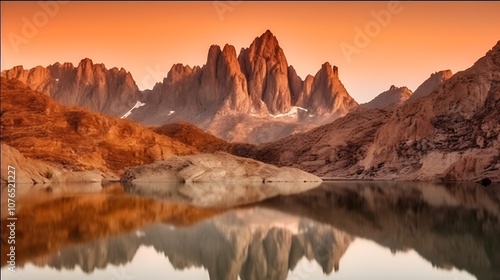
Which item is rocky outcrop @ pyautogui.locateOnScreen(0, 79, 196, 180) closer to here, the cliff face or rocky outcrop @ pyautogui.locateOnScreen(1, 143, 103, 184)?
rocky outcrop @ pyautogui.locateOnScreen(1, 143, 103, 184)

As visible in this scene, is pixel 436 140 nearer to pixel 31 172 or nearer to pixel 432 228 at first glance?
pixel 31 172

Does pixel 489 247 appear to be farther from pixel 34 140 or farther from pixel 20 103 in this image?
pixel 20 103

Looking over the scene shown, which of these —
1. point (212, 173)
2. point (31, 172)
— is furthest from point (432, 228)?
point (212, 173)

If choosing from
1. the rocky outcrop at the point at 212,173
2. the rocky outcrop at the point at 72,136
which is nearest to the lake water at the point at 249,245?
the rocky outcrop at the point at 212,173

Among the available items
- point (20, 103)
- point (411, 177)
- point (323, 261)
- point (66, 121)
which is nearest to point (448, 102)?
point (411, 177)

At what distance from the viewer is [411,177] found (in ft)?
345

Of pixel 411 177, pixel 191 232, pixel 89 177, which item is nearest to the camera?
pixel 191 232

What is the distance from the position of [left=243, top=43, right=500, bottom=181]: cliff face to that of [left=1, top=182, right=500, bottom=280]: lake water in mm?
65845

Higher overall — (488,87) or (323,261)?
(488,87)

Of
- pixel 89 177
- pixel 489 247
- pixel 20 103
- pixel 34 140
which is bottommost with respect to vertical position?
pixel 489 247

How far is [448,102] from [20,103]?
87.4 meters

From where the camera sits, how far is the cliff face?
96.2m

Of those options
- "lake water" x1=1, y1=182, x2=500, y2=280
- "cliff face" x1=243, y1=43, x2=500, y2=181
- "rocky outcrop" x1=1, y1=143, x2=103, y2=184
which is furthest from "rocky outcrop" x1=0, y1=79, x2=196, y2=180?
"lake water" x1=1, y1=182, x2=500, y2=280

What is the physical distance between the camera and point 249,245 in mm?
19406
